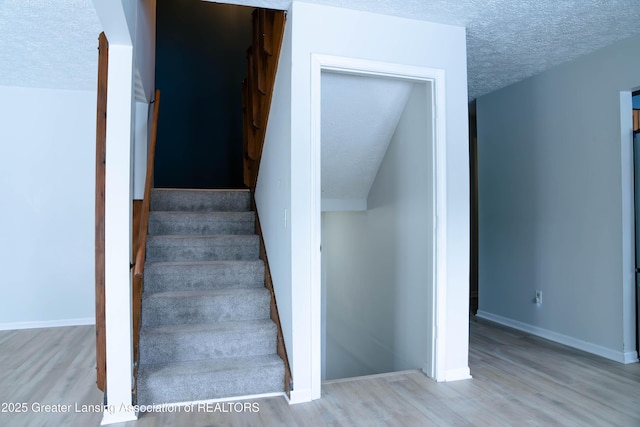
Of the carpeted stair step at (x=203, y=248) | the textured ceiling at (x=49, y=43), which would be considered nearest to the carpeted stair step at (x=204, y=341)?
the carpeted stair step at (x=203, y=248)

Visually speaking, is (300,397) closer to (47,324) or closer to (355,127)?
(355,127)

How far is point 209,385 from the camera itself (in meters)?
2.71

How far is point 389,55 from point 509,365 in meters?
2.45

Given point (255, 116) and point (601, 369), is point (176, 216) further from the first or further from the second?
point (601, 369)

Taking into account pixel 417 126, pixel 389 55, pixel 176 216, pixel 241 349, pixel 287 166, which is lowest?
pixel 241 349

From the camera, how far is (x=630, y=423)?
241cm

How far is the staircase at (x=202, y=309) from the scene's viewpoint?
2723 millimetres

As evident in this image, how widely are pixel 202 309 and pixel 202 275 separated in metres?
0.31

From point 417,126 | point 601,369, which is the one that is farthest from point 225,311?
point 601,369

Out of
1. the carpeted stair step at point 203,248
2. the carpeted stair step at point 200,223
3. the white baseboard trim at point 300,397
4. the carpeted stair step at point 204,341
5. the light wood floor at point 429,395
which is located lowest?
the light wood floor at point 429,395

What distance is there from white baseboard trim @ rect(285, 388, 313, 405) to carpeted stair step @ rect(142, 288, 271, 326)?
68 centimetres

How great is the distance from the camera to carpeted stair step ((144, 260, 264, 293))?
328cm

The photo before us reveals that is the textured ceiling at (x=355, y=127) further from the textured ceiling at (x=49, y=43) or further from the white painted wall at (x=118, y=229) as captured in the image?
the textured ceiling at (x=49, y=43)

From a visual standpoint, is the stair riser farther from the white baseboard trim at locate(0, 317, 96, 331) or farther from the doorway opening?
the white baseboard trim at locate(0, 317, 96, 331)
